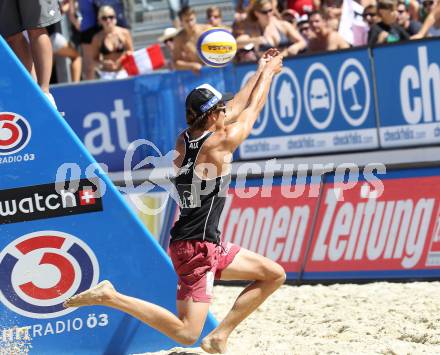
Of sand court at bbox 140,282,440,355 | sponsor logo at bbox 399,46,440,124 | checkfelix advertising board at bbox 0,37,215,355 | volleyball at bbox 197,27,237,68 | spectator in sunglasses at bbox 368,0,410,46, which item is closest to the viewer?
checkfelix advertising board at bbox 0,37,215,355

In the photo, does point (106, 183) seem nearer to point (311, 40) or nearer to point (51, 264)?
point (51, 264)

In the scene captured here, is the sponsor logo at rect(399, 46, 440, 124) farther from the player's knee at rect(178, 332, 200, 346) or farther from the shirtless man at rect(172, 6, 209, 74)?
the player's knee at rect(178, 332, 200, 346)

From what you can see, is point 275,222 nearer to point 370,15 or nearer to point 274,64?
point 274,64

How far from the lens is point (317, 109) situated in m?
10.6

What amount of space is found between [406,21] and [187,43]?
8.52 feet

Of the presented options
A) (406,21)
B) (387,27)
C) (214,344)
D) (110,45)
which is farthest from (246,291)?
(110,45)

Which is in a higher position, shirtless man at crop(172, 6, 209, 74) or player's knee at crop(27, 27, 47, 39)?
player's knee at crop(27, 27, 47, 39)

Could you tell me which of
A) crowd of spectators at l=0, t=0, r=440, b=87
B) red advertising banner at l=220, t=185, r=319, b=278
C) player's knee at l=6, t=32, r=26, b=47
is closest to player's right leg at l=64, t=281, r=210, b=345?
player's knee at l=6, t=32, r=26, b=47

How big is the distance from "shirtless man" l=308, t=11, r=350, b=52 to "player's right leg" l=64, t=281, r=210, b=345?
5.95 meters

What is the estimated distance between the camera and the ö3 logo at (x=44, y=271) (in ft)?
20.0

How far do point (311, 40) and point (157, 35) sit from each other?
12.1 ft

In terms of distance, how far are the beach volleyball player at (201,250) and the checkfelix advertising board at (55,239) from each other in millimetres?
307

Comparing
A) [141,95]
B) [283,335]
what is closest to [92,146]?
[141,95]

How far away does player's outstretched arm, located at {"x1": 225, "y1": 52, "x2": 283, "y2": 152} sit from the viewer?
5.87 m
